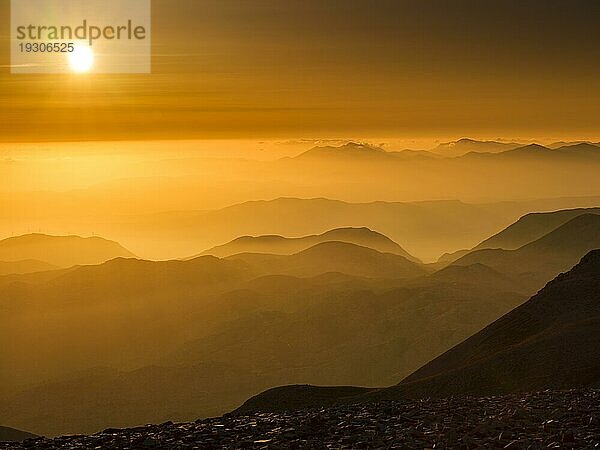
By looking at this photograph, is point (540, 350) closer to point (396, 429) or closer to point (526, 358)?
point (526, 358)

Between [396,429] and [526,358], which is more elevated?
[396,429]

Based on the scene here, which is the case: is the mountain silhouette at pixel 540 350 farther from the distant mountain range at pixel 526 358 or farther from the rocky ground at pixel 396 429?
the rocky ground at pixel 396 429

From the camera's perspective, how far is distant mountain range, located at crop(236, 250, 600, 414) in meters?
43.6

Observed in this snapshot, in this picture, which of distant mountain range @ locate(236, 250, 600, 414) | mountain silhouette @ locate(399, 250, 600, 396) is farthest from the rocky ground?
mountain silhouette @ locate(399, 250, 600, 396)

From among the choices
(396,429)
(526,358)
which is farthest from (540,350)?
(396,429)

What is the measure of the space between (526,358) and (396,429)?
32529 millimetres

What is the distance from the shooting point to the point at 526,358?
48.8m

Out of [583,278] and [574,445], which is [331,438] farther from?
[583,278]

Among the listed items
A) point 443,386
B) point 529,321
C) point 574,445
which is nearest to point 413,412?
point 574,445

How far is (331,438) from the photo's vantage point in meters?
18.1

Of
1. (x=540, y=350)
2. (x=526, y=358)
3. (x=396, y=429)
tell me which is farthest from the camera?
(x=540, y=350)

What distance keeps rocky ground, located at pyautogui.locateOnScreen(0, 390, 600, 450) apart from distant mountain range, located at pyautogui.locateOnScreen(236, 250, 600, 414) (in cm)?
778

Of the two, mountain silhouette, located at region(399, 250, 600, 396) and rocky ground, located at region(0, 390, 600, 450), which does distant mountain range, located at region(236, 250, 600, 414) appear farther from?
rocky ground, located at region(0, 390, 600, 450)

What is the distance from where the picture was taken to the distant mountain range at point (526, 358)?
4356 centimetres
